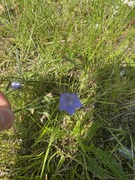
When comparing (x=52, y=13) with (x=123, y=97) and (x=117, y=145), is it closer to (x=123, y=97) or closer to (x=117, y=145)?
(x=123, y=97)

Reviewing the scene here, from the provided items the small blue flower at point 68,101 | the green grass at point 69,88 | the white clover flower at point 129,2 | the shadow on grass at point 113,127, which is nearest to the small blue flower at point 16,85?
the green grass at point 69,88

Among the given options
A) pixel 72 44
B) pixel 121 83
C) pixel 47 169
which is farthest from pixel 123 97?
pixel 47 169

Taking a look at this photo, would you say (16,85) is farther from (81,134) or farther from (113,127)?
(113,127)

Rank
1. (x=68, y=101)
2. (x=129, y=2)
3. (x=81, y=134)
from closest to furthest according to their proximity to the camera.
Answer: (x=68, y=101) → (x=81, y=134) → (x=129, y=2)

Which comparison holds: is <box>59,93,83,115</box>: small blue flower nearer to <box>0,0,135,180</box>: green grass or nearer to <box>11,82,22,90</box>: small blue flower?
<box>0,0,135,180</box>: green grass

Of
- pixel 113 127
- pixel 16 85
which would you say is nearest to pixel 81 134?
pixel 113 127

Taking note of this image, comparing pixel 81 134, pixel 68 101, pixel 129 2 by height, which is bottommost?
pixel 81 134

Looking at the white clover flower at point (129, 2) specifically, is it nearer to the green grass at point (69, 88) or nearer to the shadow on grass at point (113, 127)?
the green grass at point (69, 88)

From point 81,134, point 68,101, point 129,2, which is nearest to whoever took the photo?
point 68,101

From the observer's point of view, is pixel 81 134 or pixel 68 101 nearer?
pixel 68 101
